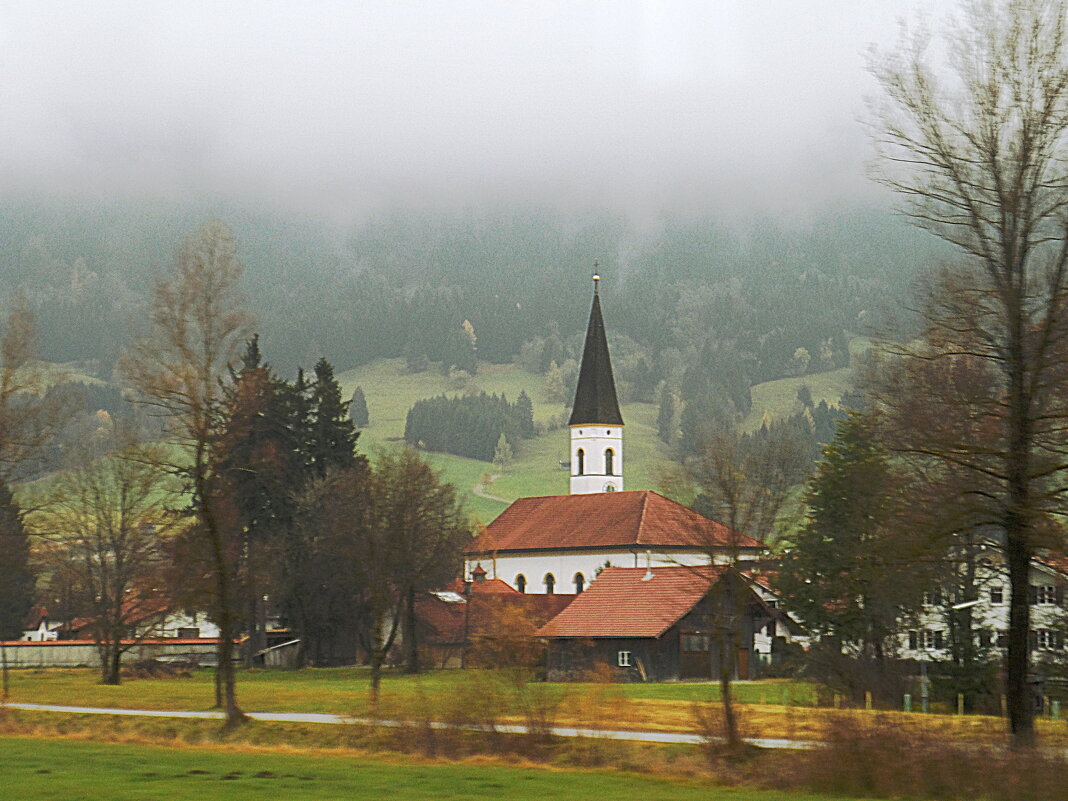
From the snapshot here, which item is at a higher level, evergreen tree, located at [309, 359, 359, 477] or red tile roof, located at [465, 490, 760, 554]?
evergreen tree, located at [309, 359, 359, 477]

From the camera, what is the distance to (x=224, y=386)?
36188 mm

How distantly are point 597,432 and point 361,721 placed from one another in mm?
83287

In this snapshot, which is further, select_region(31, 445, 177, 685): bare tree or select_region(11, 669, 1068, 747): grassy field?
select_region(31, 445, 177, 685): bare tree

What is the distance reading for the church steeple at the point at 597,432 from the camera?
11569cm

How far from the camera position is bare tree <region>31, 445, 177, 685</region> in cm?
5931

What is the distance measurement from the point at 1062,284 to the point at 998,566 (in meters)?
11.8

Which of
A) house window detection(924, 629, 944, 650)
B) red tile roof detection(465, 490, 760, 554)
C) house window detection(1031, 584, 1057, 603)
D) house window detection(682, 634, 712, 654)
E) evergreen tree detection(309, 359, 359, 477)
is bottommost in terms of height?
house window detection(682, 634, 712, 654)

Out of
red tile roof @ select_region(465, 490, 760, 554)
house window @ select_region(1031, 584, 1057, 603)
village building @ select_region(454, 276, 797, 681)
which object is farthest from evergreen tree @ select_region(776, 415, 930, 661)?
red tile roof @ select_region(465, 490, 760, 554)

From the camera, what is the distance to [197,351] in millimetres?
35812

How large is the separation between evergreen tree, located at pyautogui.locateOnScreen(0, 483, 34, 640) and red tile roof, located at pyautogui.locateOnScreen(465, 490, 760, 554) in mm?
29169

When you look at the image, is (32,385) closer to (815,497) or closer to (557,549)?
(815,497)

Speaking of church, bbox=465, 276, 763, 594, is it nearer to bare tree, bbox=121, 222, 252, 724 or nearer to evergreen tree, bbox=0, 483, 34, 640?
evergreen tree, bbox=0, 483, 34, 640

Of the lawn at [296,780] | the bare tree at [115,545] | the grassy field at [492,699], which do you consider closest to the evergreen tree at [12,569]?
the bare tree at [115,545]

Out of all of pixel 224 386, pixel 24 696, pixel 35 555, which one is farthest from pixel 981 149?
pixel 35 555
